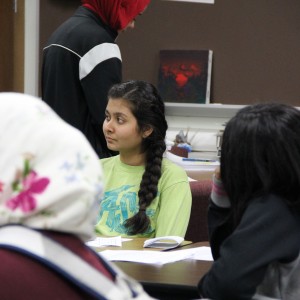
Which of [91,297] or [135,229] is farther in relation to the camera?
[135,229]

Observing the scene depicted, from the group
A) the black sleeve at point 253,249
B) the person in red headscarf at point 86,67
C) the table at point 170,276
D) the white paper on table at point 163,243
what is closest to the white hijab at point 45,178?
the black sleeve at point 253,249

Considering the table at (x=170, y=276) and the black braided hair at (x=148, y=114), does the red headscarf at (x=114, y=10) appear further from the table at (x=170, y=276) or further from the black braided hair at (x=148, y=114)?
the table at (x=170, y=276)

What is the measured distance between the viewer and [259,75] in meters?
4.73

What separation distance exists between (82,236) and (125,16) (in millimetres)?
2002

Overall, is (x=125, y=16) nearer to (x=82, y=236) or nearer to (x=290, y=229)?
(x=290, y=229)

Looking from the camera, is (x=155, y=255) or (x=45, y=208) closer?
(x=45, y=208)

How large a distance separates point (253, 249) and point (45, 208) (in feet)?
2.07

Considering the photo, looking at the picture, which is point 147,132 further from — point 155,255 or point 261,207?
point 261,207

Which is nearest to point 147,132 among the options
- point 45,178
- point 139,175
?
point 139,175

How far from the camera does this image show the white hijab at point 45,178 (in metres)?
0.83

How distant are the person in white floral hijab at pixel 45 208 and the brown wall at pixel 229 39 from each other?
3930 millimetres

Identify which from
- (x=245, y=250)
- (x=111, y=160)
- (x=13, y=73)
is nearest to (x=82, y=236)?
(x=245, y=250)

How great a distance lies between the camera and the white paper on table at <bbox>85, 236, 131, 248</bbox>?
1.97 meters

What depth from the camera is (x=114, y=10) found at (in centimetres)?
271
